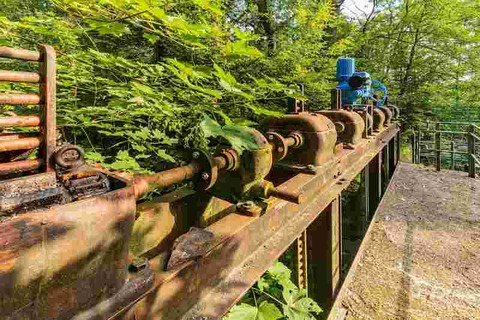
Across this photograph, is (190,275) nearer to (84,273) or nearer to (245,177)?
(84,273)

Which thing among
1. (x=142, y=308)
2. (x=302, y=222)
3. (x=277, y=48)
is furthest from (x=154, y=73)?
(x=277, y=48)

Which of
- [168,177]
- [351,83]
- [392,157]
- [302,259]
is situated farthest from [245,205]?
[392,157]

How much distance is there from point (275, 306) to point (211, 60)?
2.32 m

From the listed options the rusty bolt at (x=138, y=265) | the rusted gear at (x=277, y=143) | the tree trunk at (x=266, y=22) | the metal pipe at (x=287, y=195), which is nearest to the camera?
the rusty bolt at (x=138, y=265)

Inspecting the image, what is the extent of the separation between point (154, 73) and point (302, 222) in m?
1.25

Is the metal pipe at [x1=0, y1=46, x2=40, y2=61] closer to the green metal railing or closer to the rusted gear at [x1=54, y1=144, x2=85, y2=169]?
the rusted gear at [x1=54, y1=144, x2=85, y2=169]

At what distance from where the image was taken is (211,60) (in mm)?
3029

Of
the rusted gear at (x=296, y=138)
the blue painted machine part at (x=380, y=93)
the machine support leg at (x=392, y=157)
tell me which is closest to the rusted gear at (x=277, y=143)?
the rusted gear at (x=296, y=138)

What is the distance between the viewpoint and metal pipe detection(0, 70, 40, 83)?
58 centimetres

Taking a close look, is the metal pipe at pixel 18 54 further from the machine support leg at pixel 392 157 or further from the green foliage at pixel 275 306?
the machine support leg at pixel 392 157

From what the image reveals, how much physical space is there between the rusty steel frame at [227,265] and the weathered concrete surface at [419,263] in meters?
1.23

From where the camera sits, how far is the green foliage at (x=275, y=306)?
1.45 m

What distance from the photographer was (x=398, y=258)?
338 centimetres

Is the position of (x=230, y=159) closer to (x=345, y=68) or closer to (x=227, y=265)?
(x=227, y=265)
